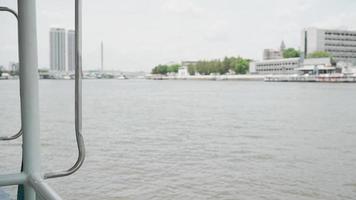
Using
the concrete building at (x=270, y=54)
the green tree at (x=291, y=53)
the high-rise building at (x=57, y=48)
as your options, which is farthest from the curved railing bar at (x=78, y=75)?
the concrete building at (x=270, y=54)

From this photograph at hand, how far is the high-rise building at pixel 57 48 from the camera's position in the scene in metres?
1.68

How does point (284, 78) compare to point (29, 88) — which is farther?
point (284, 78)

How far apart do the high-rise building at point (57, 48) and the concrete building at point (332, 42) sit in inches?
3371

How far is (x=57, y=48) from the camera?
1.77 m

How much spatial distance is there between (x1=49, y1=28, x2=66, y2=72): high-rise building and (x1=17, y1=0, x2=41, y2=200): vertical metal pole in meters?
0.33

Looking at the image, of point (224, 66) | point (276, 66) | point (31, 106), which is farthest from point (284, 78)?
point (31, 106)

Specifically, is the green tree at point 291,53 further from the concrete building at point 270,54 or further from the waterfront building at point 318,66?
the concrete building at point 270,54

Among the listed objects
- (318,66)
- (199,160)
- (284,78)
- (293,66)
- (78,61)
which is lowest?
(199,160)

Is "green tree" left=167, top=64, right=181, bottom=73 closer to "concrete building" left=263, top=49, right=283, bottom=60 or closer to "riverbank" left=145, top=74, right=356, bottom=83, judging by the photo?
"riverbank" left=145, top=74, right=356, bottom=83

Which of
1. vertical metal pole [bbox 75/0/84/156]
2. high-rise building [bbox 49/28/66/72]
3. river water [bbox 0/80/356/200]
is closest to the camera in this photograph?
vertical metal pole [bbox 75/0/84/156]

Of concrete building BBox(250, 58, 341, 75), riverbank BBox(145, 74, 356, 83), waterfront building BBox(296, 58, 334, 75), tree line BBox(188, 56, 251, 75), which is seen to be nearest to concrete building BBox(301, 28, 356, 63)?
concrete building BBox(250, 58, 341, 75)

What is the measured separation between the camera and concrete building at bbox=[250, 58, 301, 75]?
283 ft

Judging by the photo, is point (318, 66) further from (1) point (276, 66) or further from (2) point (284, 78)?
(1) point (276, 66)

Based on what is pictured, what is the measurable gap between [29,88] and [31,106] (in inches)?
2.1
